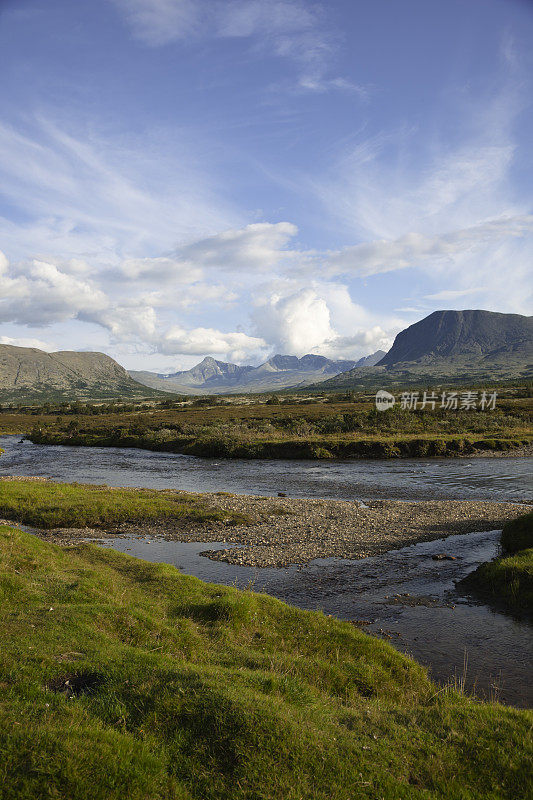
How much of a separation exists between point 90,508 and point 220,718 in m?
29.0

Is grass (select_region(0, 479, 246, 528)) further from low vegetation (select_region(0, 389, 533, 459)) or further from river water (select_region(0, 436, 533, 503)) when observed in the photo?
low vegetation (select_region(0, 389, 533, 459))

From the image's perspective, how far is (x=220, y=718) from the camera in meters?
8.06

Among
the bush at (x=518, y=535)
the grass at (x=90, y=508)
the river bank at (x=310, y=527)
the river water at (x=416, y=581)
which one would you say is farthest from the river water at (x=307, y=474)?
the bush at (x=518, y=535)

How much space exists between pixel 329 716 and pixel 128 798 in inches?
166

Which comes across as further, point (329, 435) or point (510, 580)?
point (329, 435)

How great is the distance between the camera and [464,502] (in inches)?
1454

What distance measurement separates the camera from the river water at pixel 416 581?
1437 centimetres

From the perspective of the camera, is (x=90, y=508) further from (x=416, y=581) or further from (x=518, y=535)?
(x=518, y=535)

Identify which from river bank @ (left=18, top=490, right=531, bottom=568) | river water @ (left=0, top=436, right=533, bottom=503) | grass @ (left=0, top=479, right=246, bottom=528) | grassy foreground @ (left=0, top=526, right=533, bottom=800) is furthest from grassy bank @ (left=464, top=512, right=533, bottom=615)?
river water @ (left=0, top=436, right=533, bottom=503)

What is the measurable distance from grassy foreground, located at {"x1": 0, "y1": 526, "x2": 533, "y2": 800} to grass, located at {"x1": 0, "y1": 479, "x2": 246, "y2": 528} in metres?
18.6

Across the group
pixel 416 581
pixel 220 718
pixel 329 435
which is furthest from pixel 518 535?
pixel 329 435

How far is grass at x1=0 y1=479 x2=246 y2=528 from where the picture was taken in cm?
3209

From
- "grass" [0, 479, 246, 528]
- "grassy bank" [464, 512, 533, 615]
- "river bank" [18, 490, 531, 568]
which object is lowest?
"grass" [0, 479, 246, 528]

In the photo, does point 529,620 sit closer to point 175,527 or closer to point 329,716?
point 329,716
